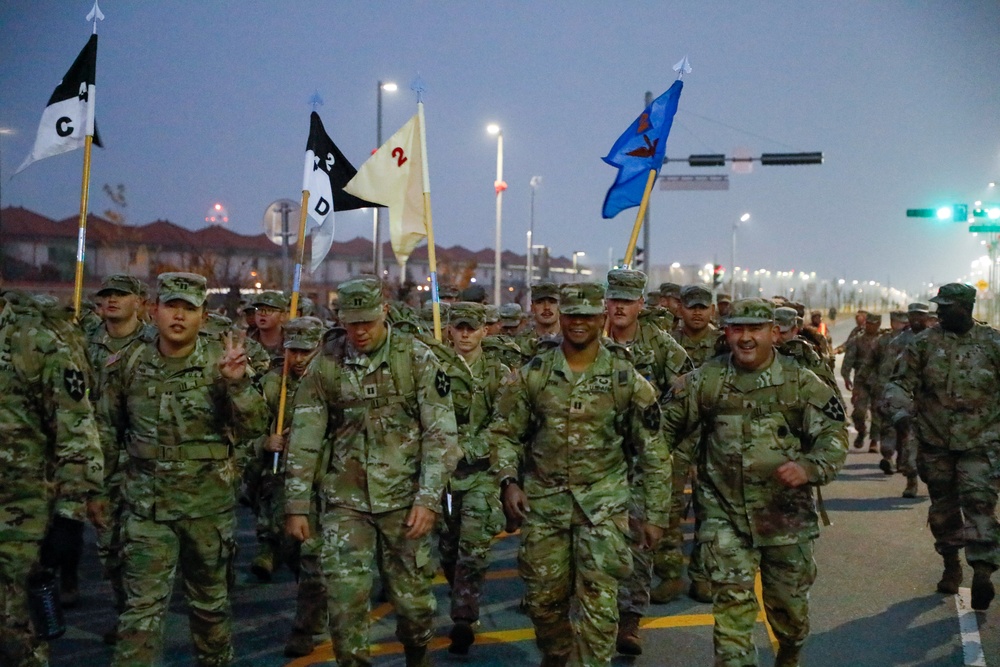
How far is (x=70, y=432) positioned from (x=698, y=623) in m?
4.52

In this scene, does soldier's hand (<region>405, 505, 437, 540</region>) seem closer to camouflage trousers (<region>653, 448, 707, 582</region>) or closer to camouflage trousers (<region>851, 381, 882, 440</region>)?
camouflage trousers (<region>653, 448, 707, 582</region>)

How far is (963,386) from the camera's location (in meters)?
7.78

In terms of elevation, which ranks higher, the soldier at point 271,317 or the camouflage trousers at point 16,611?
the soldier at point 271,317

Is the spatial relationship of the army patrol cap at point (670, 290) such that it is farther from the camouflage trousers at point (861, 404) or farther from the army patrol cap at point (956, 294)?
the camouflage trousers at point (861, 404)

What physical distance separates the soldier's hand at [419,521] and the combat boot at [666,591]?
9.84ft

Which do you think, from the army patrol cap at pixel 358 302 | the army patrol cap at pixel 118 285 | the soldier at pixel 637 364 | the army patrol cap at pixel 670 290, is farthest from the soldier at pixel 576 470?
the army patrol cap at pixel 670 290

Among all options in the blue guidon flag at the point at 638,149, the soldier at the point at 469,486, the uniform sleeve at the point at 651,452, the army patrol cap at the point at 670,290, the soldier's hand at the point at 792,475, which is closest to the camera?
the soldier's hand at the point at 792,475

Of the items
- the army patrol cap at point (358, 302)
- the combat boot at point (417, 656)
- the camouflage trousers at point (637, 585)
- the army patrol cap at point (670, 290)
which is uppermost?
the army patrol cap at point (670, 290)

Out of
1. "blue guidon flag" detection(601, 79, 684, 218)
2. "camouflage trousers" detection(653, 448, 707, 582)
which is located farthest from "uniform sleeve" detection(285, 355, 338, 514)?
"blue guidon flag" detection(601, 79, 684, 218)

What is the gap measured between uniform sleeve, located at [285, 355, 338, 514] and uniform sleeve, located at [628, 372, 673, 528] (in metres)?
1.73

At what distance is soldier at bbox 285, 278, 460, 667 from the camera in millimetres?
5438

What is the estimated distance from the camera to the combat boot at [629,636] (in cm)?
646

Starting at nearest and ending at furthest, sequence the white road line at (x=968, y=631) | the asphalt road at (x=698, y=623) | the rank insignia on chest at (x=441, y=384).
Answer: the rank insignia on chest at (x=441, y=384), the white road line at (x=968, y=631), the asphalt road at (x=698, y=623)

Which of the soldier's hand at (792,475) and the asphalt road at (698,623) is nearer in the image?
the soldier's hand at (792,475)
